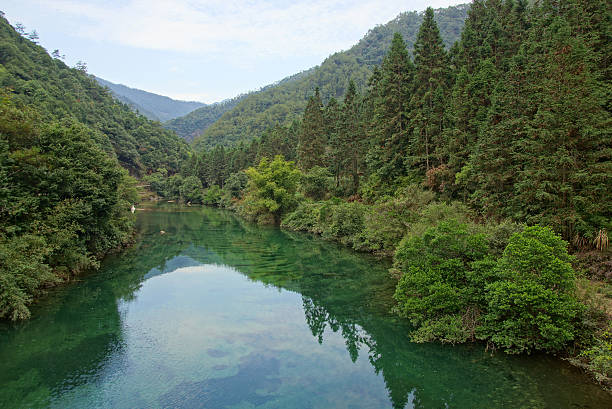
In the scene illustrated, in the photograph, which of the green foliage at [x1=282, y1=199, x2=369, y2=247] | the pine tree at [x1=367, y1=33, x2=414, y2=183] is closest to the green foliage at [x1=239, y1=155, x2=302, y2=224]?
the green foliage at [x1=282, y1=199, x2=369, y2=247]

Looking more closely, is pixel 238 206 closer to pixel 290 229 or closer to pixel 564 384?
pixel 290 229

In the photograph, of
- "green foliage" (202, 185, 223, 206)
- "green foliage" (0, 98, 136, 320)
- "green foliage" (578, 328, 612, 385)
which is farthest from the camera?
"green foliage" (202, 185, 223, 206)

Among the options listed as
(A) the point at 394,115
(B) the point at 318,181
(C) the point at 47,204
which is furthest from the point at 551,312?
(B) the point at 318,181

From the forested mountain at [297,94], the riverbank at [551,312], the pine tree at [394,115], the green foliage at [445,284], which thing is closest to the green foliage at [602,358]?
the riverbank at [551,312]

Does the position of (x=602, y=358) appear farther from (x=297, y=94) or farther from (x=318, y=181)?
(x=297, y=94)

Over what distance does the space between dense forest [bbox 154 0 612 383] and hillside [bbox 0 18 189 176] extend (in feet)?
169

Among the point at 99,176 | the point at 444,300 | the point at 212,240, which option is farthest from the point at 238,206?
the point at 444,300

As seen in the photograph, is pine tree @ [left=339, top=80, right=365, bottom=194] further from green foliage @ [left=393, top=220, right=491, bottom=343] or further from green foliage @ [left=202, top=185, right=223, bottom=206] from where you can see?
green foliage @ [left=202, top=185, right=223, bottom=206]

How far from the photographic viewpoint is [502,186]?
20.5 metres

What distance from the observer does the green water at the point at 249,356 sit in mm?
10172

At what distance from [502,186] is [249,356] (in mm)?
16592

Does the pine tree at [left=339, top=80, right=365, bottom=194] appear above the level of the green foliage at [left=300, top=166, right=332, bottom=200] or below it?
above

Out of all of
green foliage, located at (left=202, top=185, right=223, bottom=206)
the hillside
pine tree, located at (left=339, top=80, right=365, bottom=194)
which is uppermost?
the hillside

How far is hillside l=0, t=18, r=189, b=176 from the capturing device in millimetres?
67938
